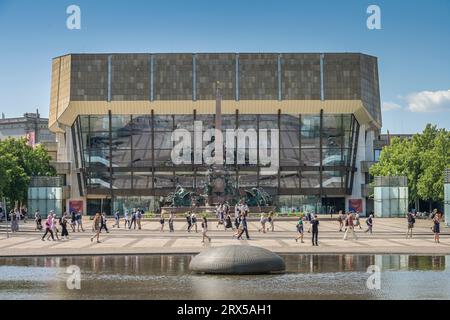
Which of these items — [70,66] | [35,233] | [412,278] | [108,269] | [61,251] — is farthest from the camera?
[70,66]

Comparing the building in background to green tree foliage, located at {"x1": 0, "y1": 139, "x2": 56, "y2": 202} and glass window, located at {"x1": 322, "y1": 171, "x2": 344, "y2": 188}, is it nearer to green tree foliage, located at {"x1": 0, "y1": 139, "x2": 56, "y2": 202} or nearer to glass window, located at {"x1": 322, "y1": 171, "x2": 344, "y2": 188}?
green tree foliage, located at {"x1": 0, "y1": 139, "x2": 56, "y2": 202}

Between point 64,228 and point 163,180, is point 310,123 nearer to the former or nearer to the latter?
point 163,180

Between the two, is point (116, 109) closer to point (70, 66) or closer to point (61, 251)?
point (70, 66)

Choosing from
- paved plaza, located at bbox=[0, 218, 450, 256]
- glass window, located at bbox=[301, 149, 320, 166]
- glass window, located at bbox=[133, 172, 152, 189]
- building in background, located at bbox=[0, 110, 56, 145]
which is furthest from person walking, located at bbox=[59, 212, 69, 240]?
building in background, located at bbox=[0, 110, 56, 145]

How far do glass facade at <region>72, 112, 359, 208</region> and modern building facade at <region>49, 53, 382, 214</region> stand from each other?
15 centimetres

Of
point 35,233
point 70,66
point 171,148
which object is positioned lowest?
point 35,233

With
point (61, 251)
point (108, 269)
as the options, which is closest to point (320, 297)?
point (108, 269)

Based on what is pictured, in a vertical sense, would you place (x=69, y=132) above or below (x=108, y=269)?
above

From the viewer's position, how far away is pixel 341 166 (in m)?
124

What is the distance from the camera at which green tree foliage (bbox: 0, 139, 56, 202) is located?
9501cm

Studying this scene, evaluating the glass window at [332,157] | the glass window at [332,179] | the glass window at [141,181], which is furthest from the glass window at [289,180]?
the glass window at [141,181]

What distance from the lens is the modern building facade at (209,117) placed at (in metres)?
118

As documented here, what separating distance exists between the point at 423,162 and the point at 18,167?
49.2 metres
